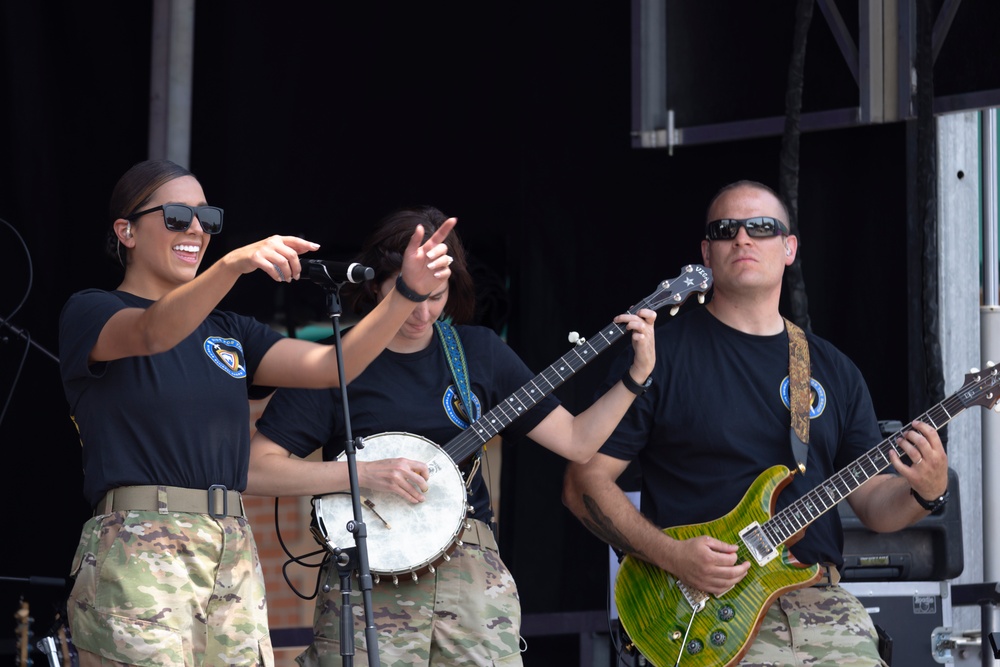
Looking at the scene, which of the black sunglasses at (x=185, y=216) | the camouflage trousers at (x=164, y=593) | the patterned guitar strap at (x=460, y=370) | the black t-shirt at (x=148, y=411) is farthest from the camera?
the patterned guitar strap at (x=460, y=370)

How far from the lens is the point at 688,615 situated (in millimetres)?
3930

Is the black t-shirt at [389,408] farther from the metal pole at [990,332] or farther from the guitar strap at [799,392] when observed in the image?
the metal pole at [990,332]

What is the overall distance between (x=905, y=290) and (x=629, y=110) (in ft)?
4.46

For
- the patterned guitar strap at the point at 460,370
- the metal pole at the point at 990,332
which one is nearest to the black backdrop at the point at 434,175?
the metal pole at the point at 990,332

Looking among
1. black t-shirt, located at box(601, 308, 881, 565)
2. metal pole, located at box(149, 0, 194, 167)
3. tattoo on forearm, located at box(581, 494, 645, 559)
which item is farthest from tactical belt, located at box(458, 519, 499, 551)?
metal pole, located at box(149, 0, 194, 167)

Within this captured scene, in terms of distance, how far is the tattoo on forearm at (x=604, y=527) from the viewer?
13.3 feet

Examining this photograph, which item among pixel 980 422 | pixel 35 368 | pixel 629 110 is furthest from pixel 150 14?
pixel 980 422

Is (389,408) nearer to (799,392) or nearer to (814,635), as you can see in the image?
(799,392)

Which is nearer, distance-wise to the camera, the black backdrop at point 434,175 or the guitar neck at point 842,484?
the guitar neck at point 842,484

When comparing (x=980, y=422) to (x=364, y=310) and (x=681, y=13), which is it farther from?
(x=364, y=310)

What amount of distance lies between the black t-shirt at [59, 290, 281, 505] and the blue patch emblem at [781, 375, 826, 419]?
1.71 meters

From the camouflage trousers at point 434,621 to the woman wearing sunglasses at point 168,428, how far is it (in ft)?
1.74

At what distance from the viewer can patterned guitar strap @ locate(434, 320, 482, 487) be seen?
3.83 meters

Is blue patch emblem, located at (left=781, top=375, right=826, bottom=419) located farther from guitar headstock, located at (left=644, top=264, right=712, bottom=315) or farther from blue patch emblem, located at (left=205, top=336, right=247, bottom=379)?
blue patch emblem, located at (left=205, top=336, right=247, bottom=379)
